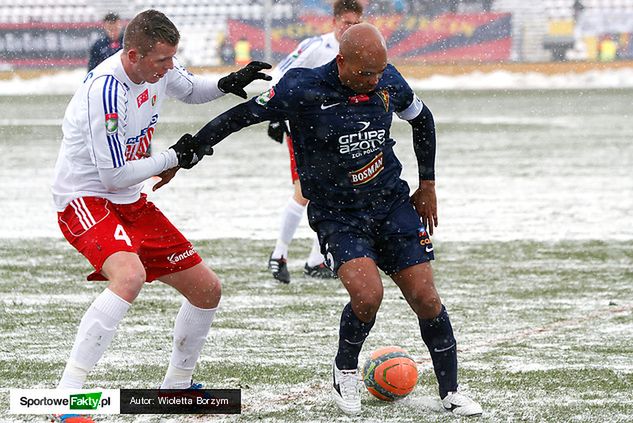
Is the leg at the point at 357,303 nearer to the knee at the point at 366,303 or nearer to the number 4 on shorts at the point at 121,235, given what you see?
the knee at the point at 366,303

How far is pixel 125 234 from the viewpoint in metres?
4.80

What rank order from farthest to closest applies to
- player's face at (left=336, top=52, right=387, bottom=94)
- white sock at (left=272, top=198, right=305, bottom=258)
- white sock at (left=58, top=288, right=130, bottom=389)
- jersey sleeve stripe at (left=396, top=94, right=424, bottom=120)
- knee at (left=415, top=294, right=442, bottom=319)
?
white sock at (left=272, top=198, right=305, bottom=258) → jersey sleeve stripe at (left=396, top=94, right=424, bottom=120) → knee at (left=415, top=294, right=442, bottom=319) → player's face at (left=336, top=52, right=387, bottom=94) → white sock at (left=58, top=288, right=130, bottom=389)

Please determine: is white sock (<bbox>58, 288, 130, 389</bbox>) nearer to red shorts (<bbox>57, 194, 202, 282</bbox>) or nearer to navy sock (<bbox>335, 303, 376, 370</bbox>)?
red shorts (<bbox>57, 194, 202, 282</bbox>)

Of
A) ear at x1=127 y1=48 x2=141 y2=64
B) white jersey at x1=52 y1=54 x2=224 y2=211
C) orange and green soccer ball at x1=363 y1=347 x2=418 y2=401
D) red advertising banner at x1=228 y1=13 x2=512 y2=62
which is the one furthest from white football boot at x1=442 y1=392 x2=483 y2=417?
red advertising banner at x1=228 y1=13 x2=512 y2=62

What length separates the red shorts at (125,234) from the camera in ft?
15.6

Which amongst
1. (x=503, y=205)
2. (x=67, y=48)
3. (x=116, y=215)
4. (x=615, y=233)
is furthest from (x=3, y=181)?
(x=67, y=48)

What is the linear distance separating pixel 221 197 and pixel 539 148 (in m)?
6.69

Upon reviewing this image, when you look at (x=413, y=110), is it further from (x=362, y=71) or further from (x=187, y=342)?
(x=187, y=342)

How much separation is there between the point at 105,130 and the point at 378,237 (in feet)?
4.13

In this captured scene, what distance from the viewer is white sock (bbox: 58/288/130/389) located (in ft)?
15.1

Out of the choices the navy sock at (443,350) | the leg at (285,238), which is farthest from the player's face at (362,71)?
the leg at (285,238)

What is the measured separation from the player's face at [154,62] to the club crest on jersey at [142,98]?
0.34ft

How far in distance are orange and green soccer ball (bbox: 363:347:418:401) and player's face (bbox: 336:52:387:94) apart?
119 cm

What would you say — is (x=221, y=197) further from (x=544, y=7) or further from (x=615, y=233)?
(x=544, y=7)
